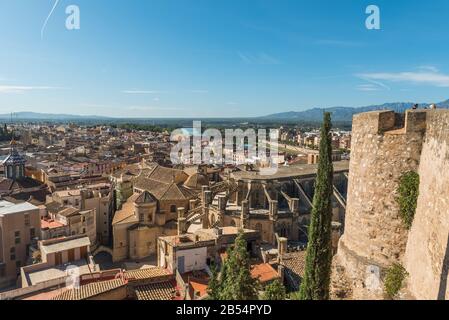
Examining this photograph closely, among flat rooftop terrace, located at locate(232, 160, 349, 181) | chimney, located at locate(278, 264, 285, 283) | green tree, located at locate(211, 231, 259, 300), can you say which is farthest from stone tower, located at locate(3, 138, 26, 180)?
green tree, located at locate(211, 231, 259, 300)

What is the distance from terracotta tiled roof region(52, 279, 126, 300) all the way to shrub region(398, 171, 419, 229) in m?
14.2

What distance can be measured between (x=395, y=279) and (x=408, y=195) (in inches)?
96.3

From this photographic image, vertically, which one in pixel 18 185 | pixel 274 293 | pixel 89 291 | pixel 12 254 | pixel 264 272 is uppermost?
pixel 274 293

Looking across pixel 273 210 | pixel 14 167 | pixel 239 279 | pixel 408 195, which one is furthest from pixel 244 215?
pixel 14 167

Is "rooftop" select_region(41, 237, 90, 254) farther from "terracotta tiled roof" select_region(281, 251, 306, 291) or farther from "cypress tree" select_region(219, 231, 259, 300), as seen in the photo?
"cypress tree" select_region(219, 231, 259, 300)

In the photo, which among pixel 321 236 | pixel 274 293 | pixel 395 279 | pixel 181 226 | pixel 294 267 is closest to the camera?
pixel 395 279

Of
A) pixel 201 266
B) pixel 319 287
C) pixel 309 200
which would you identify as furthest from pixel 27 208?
pixel 319 287

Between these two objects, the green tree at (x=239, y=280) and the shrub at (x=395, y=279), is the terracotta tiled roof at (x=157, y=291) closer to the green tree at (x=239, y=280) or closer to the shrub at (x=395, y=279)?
the green tree at (x=239, y=280)

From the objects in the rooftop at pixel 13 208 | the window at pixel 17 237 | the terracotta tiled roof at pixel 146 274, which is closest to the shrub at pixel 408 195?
the terracotta tiled roof at pixel 146 274

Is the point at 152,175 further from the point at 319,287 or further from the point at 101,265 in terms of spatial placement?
the point at 319,287

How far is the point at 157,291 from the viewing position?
62.6 feet

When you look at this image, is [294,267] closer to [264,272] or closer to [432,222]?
[264,272]

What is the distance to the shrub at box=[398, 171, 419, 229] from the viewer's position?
30.5 ft
